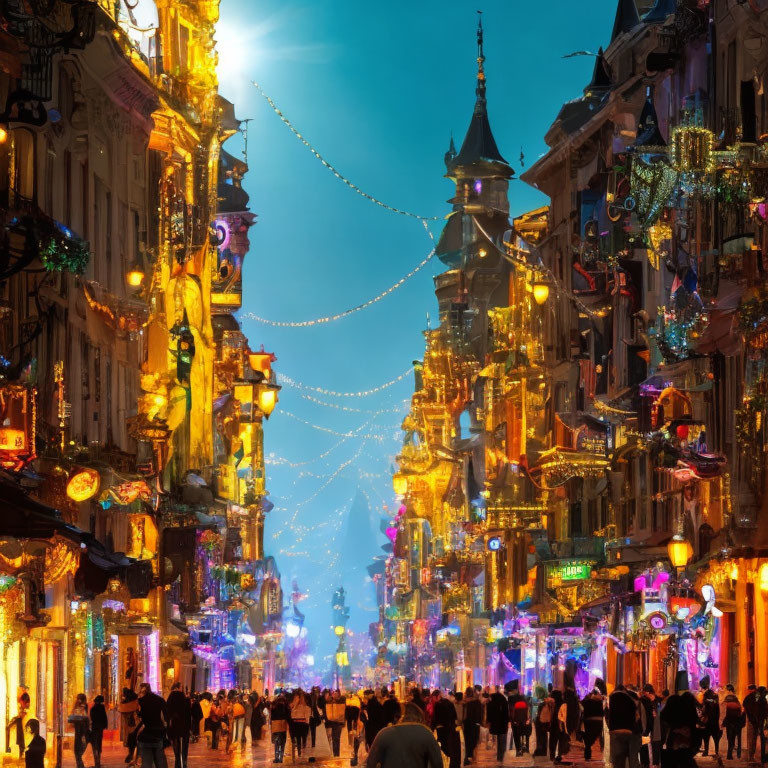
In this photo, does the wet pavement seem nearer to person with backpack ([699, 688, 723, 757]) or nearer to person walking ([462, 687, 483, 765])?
person walking ([462, 687, 483, 765])

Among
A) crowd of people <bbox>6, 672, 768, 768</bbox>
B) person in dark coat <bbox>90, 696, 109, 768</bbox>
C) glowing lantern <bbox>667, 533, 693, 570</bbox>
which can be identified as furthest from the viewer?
glowing lantern <bbox>667, 533, 693, 570</bbox>

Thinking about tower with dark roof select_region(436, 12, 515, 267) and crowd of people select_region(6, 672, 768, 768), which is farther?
tower with dark roof select_region(436, 12, 515, 267)

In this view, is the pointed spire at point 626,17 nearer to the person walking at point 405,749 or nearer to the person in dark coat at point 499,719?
the person in dark coat at point 499,719

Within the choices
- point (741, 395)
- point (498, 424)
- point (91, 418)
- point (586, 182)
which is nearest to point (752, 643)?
point (741, 395)

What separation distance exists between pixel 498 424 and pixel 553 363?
13420mm

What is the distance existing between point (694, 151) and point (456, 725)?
11.9m

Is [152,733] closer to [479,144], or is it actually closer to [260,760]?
[260,760]

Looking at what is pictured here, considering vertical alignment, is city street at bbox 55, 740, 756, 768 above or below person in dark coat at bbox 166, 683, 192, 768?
below

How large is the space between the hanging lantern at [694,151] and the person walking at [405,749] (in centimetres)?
2437

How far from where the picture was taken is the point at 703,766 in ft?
98.8

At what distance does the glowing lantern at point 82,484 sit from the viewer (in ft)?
115

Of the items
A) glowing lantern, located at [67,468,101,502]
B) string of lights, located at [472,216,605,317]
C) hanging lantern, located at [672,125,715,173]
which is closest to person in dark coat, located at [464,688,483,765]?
glowing lantern, located at [67,468,101,502]

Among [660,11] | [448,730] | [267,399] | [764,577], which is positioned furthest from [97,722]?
[267,399]

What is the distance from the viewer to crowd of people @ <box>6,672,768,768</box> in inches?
728
